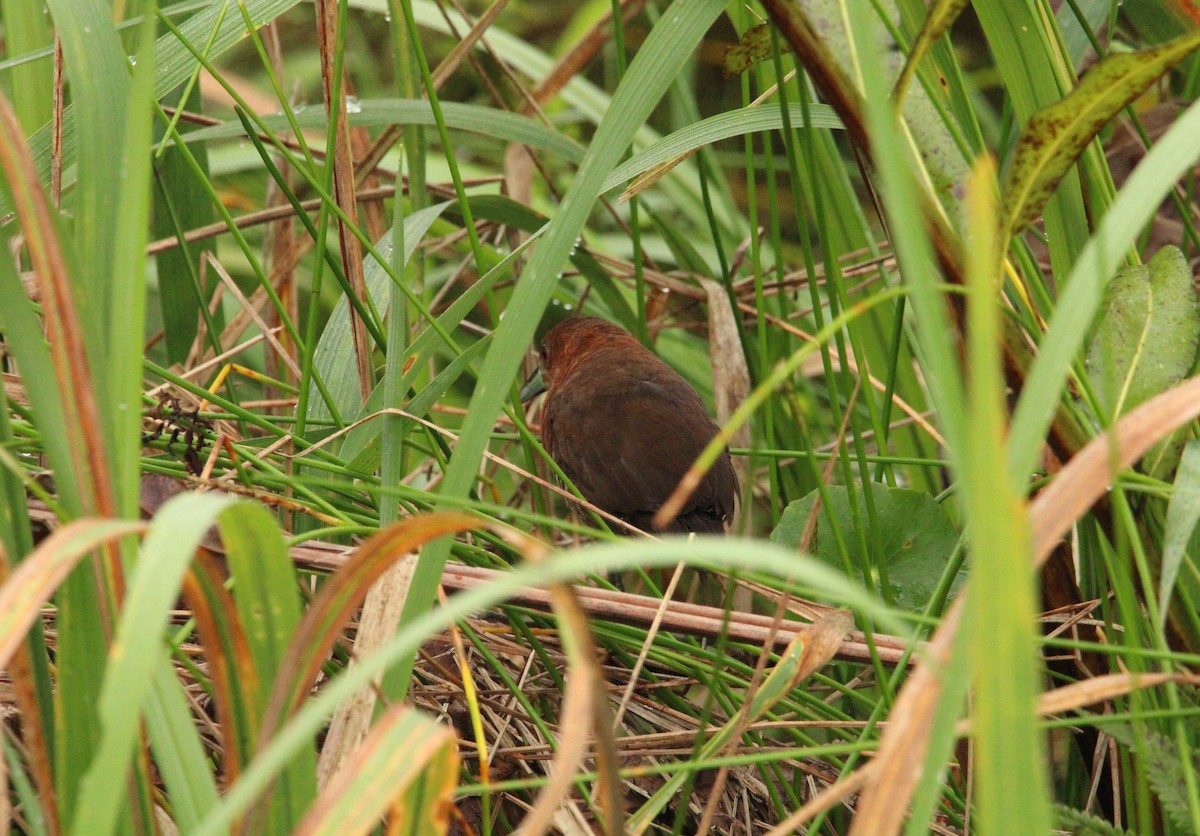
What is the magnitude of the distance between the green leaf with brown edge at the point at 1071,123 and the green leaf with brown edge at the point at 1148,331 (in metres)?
0.21

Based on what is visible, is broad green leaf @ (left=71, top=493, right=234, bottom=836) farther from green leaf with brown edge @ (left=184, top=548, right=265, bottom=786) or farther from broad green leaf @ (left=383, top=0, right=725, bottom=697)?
broad green leaf @ (left=383, top=0, right=725, bottom=697)

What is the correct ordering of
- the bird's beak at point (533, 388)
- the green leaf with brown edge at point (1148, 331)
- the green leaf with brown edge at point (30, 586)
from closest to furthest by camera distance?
the green leaf with brown edge at point (30, 586)
the green leaf with brown edge at point (1148, 331)
the bird's beak at point (533, 388)

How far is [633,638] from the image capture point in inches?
70.2

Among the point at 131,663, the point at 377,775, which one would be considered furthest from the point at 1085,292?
the point at 131,663

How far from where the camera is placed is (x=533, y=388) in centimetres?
404

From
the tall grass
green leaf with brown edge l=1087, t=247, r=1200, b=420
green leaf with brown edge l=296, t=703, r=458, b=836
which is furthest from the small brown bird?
green leaf with brown edge l=296, t=703, r=458, b=836

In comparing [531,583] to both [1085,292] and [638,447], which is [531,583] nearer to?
[1085,292]

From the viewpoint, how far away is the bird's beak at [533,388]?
13.0 feet

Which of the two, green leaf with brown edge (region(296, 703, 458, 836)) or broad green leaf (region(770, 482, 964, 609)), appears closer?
green leaf with brown edge (region(296, 703, 458, 836))

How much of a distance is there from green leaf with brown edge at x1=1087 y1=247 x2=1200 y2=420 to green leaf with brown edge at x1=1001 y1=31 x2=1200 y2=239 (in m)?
0.21

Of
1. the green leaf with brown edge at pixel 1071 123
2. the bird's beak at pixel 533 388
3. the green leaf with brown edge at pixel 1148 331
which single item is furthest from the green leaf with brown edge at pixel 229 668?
the bird's beak at pixel 533 388

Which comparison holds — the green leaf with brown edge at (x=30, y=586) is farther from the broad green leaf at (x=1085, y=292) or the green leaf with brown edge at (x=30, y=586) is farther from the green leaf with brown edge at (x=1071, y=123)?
the green leaf with brown edge at (x=1071, y=123)

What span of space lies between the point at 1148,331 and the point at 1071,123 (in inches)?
13.8

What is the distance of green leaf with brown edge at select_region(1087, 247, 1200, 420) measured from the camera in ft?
4.94
